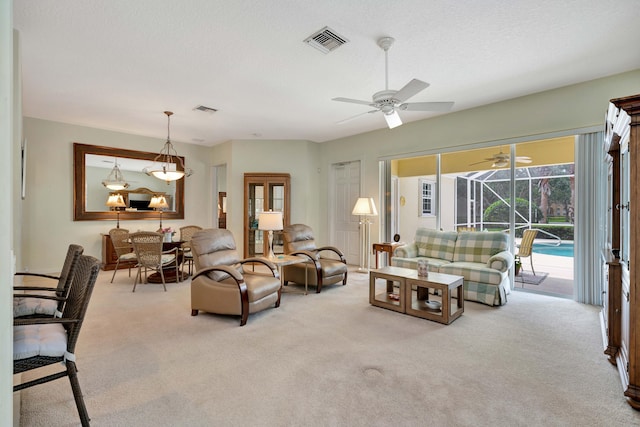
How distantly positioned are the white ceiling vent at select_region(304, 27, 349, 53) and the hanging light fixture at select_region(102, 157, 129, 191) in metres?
5.27

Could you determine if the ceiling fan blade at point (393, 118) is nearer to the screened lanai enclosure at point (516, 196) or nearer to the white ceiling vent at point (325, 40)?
the white ceiling vent at point (325, 40)

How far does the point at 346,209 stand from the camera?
7109 millimetres

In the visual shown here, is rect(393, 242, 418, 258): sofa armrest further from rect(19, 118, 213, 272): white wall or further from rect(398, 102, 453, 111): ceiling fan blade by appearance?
rect(19, 118, 213, 272): white wall

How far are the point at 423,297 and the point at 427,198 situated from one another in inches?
Answer: 100

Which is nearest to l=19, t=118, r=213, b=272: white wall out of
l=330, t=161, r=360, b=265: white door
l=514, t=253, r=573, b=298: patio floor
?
l=330, t=161, r=360, b=265: white door

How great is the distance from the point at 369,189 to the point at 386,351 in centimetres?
417

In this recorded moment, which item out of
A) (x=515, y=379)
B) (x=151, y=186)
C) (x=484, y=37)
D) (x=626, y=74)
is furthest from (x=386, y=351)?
(x=151, y=186)

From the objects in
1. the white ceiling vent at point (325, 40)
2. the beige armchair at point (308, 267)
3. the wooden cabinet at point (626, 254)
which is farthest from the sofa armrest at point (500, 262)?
the white ceiling vent at point (325, 40)

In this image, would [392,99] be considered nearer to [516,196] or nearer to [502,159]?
[502,159]

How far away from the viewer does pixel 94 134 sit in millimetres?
6160

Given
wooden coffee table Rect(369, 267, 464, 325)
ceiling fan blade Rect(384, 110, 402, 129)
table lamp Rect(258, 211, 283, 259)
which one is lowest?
wooden coffee table Rect(369, 267, 464, 325)

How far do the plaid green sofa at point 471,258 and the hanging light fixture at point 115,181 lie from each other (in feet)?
18.2

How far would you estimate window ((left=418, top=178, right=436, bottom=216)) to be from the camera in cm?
580
